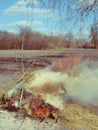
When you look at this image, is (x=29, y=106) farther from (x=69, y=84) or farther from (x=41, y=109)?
(x=69, y=84)

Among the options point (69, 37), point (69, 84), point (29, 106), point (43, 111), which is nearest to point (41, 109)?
point (43, 111)

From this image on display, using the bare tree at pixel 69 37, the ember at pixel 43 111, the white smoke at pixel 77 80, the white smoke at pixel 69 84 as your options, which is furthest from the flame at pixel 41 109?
the bare tree at pixel 69 37

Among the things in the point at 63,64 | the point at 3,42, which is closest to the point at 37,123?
the point at 63,64

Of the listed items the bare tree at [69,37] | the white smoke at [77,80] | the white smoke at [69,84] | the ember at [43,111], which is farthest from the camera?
the bare tree at [69,37]

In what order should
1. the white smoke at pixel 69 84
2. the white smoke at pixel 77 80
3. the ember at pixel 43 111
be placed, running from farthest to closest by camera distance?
1. the white smoke at pixel 77 80
2. the white smoke at pixel 69 84
3. the ember at pixel 43 111

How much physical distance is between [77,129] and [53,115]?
59cm

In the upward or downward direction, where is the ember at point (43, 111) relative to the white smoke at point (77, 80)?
downward

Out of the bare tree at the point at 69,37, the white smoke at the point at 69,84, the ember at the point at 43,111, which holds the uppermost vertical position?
the bare tree at the point at 69,37

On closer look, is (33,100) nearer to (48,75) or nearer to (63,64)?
(48,75)

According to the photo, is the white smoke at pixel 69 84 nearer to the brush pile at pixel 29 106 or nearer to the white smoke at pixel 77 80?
the white smoke at pixel 77 80

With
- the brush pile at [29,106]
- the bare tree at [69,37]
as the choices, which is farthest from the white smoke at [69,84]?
the bare tree at [69,37]

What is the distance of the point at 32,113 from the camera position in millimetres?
6930

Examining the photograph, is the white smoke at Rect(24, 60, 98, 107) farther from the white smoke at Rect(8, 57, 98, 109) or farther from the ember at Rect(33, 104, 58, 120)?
the ember at Rect(33, 104, 58, 120)

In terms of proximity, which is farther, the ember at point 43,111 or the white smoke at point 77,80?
the white smoke at point 77,80
